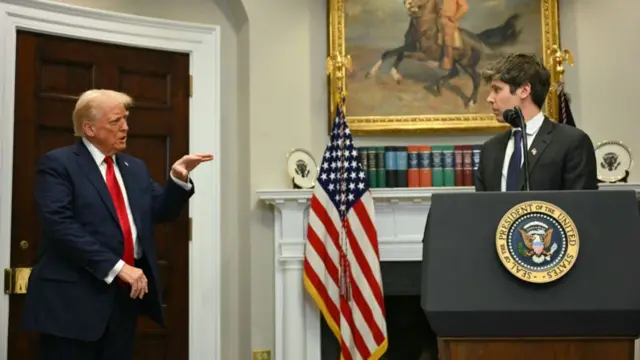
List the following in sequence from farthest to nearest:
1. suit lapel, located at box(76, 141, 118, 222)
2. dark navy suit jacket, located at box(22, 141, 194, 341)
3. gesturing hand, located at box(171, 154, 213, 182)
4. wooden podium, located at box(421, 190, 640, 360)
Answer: gesturing hand, located at box(171, 154, 213, 182) < suit lapel, located at box(76, 141, 118, 222) < dark navy suit jacket, located at box(22, 141, 194, 341) < wooden podium, located at box(421, 190, 640, 360)

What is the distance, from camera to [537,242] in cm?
152

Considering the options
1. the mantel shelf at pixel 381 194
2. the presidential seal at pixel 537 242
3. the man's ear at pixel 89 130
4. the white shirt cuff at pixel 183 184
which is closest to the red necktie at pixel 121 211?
the man's ear at pixel 89 130

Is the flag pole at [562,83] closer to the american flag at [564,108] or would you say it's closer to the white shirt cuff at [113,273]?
the american flag at [564,108]

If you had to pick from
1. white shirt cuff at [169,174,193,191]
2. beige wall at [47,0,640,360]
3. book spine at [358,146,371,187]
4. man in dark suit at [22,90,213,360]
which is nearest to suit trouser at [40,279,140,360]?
man in dark suit at [22,90,213,360]

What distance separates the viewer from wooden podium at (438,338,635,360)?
1.51 metres

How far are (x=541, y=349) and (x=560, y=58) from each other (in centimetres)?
275

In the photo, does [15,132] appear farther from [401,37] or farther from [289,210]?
[401,37]

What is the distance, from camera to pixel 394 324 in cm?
409

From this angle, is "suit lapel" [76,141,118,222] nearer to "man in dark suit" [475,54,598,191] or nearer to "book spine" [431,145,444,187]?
"man in dark suit" [475,54,598,191]

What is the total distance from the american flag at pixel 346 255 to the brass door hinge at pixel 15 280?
1404 millimetres

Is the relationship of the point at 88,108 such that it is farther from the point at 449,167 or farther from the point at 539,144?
the point at 449,167

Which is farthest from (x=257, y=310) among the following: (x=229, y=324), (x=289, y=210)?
(x=289, y=210)

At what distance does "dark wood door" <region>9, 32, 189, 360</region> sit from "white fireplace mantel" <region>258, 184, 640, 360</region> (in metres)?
0.53

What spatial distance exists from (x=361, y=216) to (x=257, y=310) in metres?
0.83
